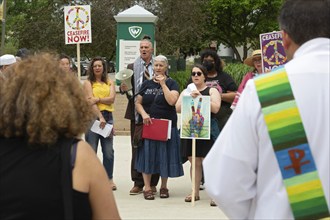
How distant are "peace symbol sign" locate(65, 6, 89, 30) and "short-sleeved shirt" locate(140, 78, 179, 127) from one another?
14.9ft

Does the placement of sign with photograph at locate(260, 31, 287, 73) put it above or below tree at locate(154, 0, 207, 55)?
below

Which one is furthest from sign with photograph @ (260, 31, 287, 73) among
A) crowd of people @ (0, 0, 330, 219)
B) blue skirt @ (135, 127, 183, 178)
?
crowd of people @ (0, 0, 330, 219)

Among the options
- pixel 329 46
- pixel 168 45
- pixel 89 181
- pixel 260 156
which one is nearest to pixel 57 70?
pixel 89 181

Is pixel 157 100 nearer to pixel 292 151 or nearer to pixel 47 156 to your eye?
pixel 292 151

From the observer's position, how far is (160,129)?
932cm

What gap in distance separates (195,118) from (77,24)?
214 inches

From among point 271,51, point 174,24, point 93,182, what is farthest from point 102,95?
point 174,24

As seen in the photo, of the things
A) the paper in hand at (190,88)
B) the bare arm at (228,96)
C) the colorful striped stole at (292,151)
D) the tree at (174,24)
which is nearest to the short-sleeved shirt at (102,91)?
the paper in hand at (190,88)

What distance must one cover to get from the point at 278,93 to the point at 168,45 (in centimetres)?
2956

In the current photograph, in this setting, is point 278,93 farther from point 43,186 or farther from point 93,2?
point 93,2

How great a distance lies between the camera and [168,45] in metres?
32.6

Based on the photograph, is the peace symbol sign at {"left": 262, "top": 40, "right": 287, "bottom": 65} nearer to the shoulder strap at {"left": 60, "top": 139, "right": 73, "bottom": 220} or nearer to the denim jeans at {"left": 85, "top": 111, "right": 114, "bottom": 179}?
the denim jeans at {"left": 85, "top": 111, "right": 114, "bottom": 179}

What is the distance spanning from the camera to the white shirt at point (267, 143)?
3174mm

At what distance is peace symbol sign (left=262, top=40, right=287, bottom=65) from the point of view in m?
8.67
